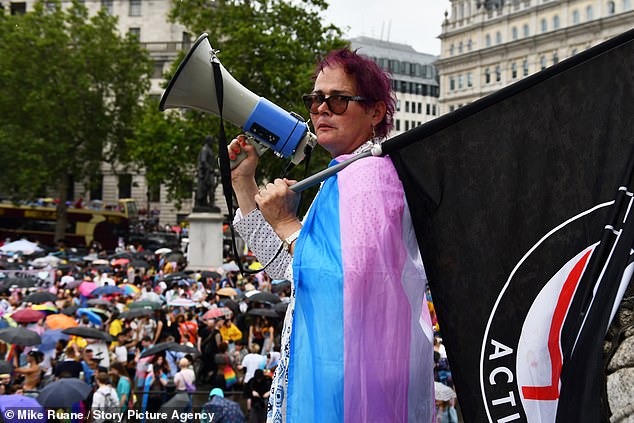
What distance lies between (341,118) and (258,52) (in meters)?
35.0

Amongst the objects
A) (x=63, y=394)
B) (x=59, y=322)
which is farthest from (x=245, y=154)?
(x=59, y=322)

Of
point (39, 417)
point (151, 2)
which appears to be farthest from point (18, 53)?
point (39, 417)

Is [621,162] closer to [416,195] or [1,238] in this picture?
[416,195]

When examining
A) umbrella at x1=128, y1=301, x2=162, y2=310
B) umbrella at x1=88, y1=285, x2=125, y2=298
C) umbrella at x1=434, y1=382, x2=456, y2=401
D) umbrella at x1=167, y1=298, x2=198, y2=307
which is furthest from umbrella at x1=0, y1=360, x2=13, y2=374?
umbrella at x1=88, y1=285, x2=125, y2=298

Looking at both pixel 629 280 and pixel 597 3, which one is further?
pixel 597 3

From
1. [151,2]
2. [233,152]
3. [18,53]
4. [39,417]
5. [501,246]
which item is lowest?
[39,417]

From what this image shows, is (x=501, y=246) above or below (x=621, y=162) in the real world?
below

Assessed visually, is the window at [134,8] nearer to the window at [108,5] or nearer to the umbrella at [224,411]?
the window at [108,5]

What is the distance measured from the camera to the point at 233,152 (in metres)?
2.73

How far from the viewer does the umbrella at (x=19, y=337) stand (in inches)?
414

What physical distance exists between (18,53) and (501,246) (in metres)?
45.6

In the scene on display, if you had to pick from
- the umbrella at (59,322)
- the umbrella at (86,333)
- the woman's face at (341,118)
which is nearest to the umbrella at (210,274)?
the umbrella at (59,322)

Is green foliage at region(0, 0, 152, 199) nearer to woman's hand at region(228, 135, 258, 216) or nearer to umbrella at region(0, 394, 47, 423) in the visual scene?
umbrella at region(0, 394, 47, 423)

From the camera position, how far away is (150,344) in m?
11.8
